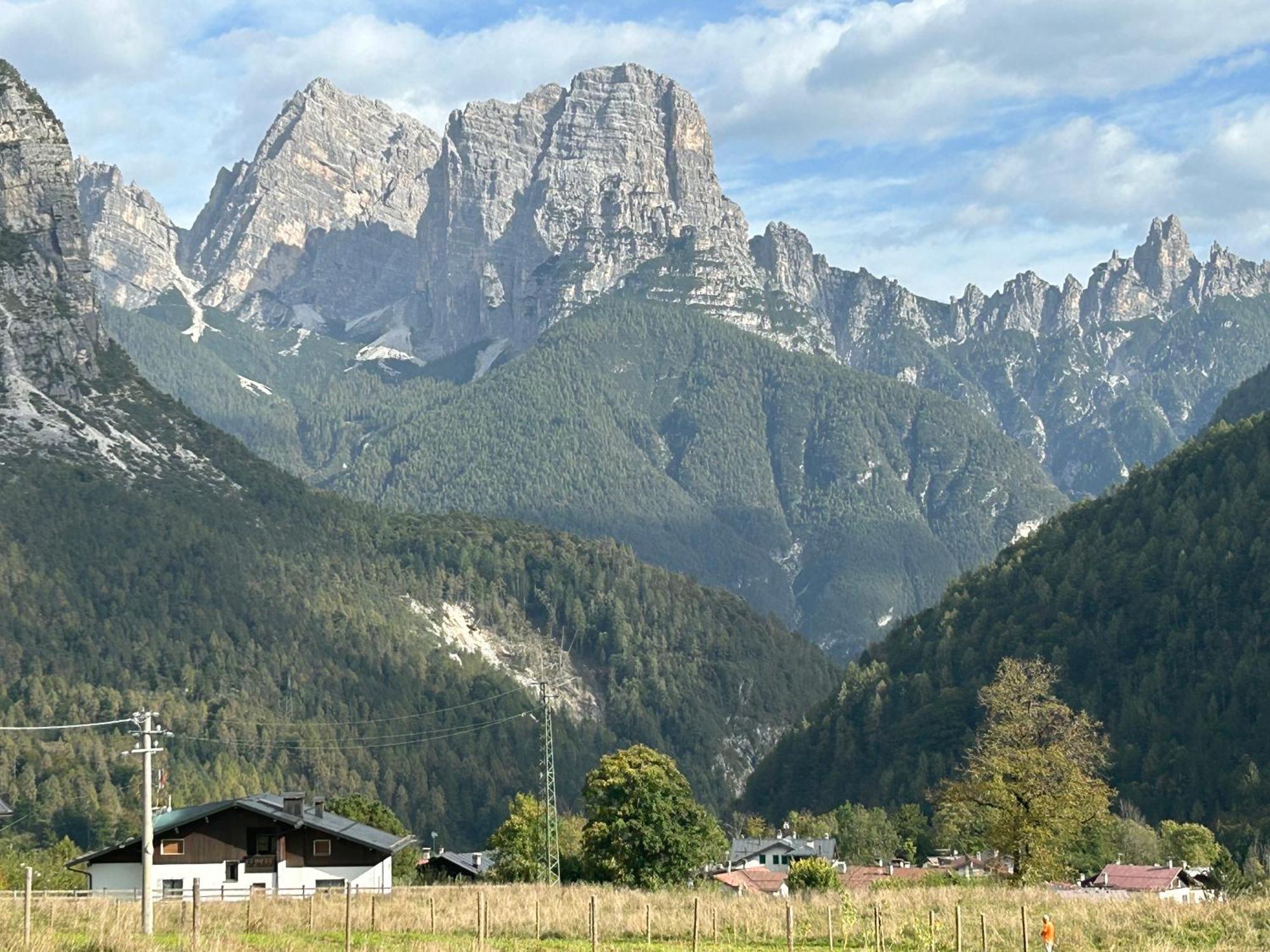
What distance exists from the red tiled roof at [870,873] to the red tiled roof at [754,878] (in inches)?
169

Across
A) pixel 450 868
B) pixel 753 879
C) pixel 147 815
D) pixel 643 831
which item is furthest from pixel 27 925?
pixel 450 868

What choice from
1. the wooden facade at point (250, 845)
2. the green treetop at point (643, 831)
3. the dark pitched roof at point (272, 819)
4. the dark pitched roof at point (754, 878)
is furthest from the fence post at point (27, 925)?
the dark pitched roof at point (754, 878)

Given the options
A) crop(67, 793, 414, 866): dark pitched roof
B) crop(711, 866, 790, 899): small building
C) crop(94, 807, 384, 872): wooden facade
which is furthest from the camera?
crop(711, 866, 790, 899): small building

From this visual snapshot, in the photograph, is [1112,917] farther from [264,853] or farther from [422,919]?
[264,853]

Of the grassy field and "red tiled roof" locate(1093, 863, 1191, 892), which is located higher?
"red tiled roof" locate(1093, 863, 1191, 892)

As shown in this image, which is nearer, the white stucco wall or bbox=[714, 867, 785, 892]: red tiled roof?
the white stucco wall

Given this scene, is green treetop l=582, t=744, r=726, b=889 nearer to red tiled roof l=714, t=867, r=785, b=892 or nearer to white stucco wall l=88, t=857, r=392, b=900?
red tiled roof l=714, t=867, r=785, b=892

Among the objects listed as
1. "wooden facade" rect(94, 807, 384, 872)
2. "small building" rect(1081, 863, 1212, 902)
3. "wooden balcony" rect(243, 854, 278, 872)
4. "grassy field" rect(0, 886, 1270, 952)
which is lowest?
"grassy field" rect(0, 886, 1270, 952)

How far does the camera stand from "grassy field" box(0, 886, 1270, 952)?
5941 centimetres

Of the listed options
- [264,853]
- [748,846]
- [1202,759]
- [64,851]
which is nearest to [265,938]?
[264,853]

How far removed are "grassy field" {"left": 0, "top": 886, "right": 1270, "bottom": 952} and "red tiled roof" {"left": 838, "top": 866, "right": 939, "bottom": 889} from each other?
3419cm

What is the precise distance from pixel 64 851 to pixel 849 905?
94720mm

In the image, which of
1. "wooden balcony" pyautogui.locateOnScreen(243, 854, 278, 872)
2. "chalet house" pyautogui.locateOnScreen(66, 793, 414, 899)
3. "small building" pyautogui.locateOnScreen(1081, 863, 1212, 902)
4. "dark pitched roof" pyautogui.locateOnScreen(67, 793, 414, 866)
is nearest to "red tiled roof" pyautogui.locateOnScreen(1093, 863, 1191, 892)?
"small building" pyautogui.locateOnScreen(1081, 863, 1212, 902)

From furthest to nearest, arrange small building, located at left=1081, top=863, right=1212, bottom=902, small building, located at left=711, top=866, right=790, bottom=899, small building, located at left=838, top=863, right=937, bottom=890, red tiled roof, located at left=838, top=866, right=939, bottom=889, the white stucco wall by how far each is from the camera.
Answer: small building, located at left=711, top=866, right=790, bottom=899 → small building, located at left=1081, top=863, right=1212, bottom=902 → red tiled roof, located at left=838, top=866, right=939, bottom=889 → small building, located at left=838, top=863, right=937, bottom=890 → the white stucco wall
